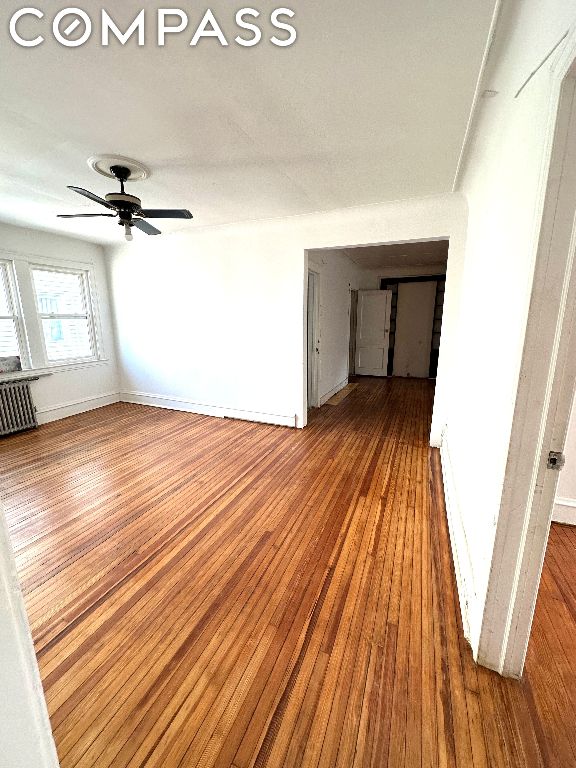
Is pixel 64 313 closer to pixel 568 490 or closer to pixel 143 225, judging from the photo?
pixel 143 225

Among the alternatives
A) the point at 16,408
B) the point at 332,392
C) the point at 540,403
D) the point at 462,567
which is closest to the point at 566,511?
the point at 462,567

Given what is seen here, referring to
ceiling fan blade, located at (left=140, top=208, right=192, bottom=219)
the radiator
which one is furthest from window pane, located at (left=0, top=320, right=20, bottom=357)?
ceiling fan blade, located at (left=140, top=208, right=192, bottom=219)

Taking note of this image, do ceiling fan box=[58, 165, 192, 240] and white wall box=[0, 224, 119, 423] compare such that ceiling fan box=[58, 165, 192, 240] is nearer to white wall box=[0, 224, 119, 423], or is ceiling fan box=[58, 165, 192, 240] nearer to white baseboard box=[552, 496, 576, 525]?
white wall box=[0, 224, 119, 423]

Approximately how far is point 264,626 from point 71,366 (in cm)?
489

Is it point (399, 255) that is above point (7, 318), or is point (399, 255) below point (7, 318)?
above

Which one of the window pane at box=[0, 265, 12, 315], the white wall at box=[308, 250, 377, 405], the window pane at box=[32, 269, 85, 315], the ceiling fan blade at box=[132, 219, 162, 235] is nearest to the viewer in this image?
the ceiling fan blade at box=[132, 219, 162, 235]

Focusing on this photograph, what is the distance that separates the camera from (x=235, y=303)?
4379mm

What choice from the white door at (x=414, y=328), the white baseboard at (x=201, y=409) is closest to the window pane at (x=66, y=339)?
the white baseboard at (x=201, y=409)

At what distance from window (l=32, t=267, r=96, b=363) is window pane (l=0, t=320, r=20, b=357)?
357 millimetres

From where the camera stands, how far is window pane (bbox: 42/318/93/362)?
15.4ft

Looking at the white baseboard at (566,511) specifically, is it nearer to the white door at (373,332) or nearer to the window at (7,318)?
the white door at (373,332)

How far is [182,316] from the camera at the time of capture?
4828 millimetres

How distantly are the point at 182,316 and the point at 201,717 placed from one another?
14.6ft

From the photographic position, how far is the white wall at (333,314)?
195 inches
